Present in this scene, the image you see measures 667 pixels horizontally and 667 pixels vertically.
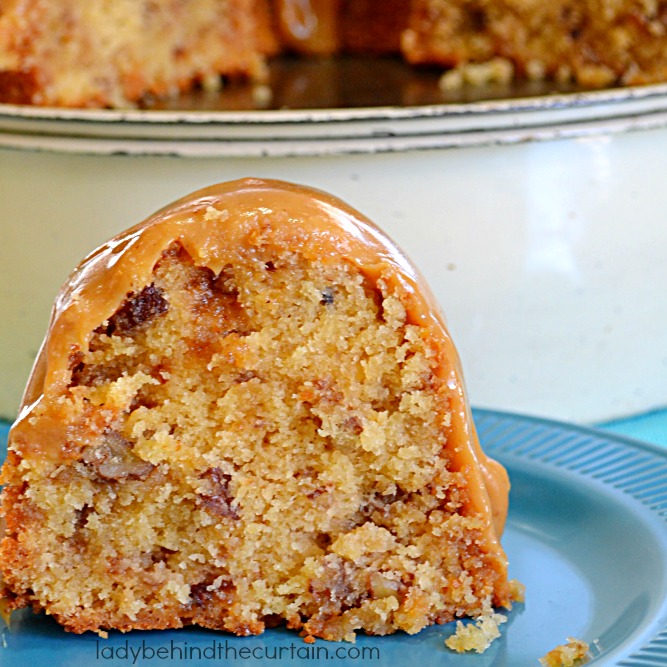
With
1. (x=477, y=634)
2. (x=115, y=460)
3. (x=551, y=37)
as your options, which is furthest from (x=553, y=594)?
(x=551, y=37)

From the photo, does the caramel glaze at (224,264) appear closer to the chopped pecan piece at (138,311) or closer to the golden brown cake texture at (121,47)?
the chopped pecan piece at (138,311)

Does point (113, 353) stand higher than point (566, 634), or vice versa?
point (113, 353)

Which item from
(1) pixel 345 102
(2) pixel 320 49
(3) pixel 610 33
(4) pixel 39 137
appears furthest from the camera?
(2) pixel 320 49

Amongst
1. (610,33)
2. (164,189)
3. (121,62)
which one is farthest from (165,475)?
(610,33)

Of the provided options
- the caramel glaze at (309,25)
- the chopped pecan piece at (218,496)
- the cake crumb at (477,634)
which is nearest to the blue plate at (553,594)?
the cake crumb at (477,634)

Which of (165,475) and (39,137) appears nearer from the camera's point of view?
(165,475)

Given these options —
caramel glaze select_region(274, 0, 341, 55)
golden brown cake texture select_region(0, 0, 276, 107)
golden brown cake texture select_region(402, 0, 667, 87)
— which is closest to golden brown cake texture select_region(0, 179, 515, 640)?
golden brown cake texture select_region(0, 0, 276, 107)

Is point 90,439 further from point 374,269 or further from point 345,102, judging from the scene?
point 345,102

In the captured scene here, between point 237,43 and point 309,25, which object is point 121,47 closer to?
point 237,43
